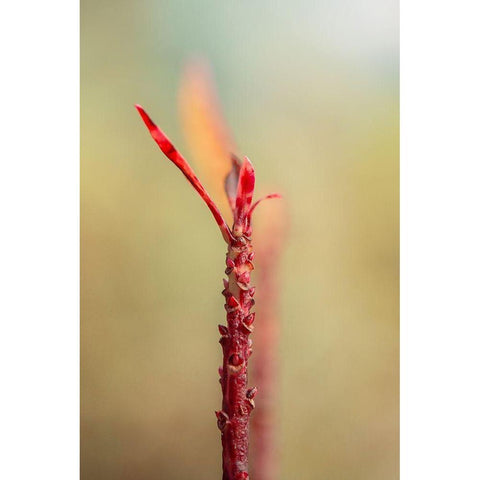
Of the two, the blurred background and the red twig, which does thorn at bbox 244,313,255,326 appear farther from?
the blurred background

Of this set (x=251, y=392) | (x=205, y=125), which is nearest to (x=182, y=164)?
(x=205, y=125)

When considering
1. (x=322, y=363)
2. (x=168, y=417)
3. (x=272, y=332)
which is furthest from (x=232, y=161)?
(x=168, y=417)
